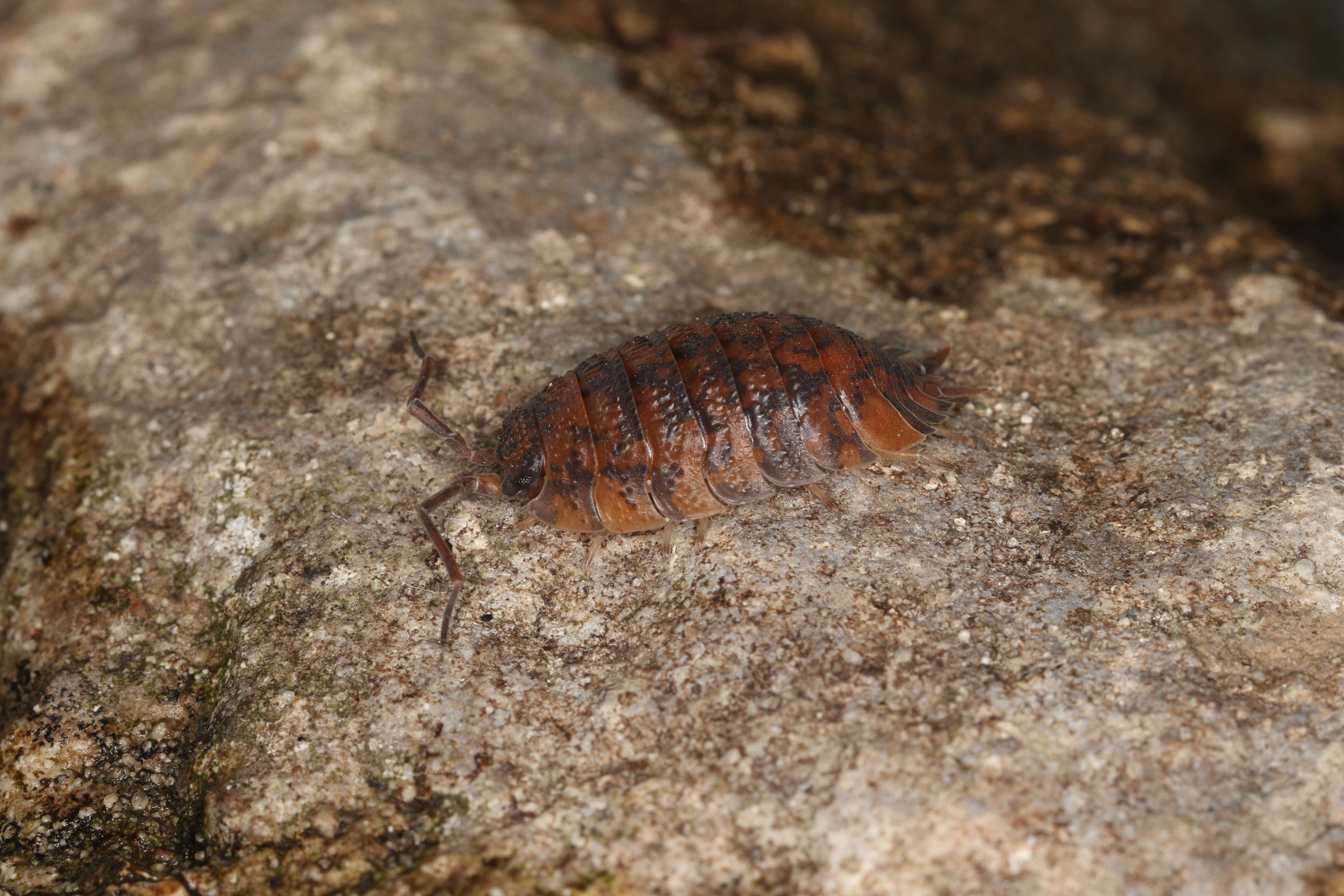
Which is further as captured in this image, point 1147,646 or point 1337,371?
point 1337,371

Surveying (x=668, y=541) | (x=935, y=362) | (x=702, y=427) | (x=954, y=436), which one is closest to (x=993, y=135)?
(x=935, y=362)

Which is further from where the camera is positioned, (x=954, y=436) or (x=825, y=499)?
(x=954, y=436)

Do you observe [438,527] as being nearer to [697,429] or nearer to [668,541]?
[668,541]

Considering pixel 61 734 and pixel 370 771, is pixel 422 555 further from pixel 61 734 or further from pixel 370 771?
pixel 61 734

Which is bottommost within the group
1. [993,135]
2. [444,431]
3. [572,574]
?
[572,574]

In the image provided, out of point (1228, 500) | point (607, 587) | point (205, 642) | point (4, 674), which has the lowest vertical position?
point (4, 674)

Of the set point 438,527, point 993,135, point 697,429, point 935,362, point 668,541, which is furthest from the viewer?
point 993,135

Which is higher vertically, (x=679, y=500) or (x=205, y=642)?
(x=679, y=500)

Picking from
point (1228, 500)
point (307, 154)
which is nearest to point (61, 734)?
point (307, 154)
